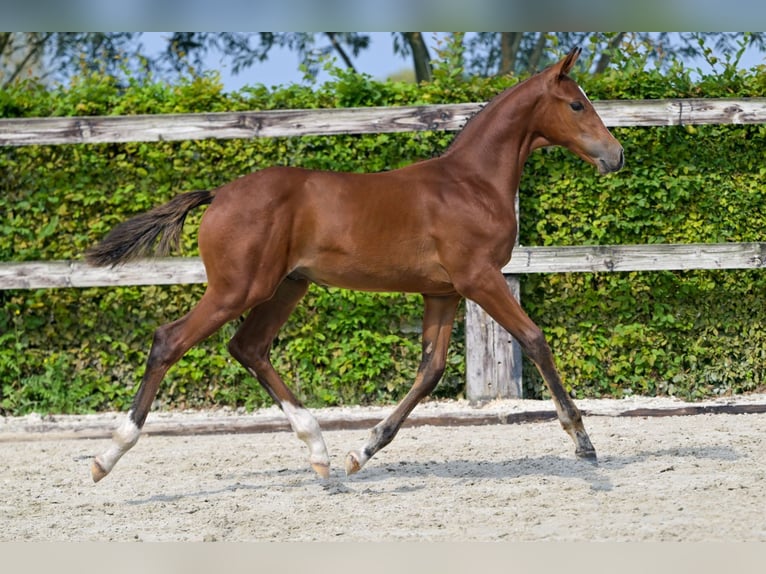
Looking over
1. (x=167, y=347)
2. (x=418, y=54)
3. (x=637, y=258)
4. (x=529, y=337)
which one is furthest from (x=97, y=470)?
(x=418, y=54)

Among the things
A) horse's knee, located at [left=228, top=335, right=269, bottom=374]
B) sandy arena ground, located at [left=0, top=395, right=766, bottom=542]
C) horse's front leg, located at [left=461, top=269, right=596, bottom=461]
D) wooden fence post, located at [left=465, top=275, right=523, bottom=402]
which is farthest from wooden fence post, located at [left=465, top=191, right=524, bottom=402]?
horse's knee, located at [left=228, top=335, right=269, bottom=374]

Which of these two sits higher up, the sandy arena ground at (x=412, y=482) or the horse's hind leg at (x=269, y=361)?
the horse's hind leg at (x=269, y=361)

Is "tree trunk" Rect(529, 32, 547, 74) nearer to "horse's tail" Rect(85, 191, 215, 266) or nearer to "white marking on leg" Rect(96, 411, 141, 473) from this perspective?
"horse's tail" Rect(85, 191, 215, 266)

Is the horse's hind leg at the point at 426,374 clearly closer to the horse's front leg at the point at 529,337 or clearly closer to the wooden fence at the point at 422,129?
the horse's front leg at the point at 529,337

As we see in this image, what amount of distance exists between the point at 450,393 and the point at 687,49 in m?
8.01

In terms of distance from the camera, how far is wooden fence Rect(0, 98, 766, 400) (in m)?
6.29

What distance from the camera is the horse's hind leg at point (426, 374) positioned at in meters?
4.57

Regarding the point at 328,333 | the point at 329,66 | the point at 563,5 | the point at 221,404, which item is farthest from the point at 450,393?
the point at 563,5

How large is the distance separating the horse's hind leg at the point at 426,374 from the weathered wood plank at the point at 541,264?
68.0 inches

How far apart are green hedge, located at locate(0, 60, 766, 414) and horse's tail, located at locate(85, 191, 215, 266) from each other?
202cm

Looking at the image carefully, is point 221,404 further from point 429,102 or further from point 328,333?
point 429,102

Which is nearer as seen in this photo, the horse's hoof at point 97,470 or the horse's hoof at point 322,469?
the horse's hoof at point 97,470

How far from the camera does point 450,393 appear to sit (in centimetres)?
684

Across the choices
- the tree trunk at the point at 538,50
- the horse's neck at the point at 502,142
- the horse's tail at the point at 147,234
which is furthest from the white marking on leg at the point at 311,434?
the tree trunk at the point at 538,50
